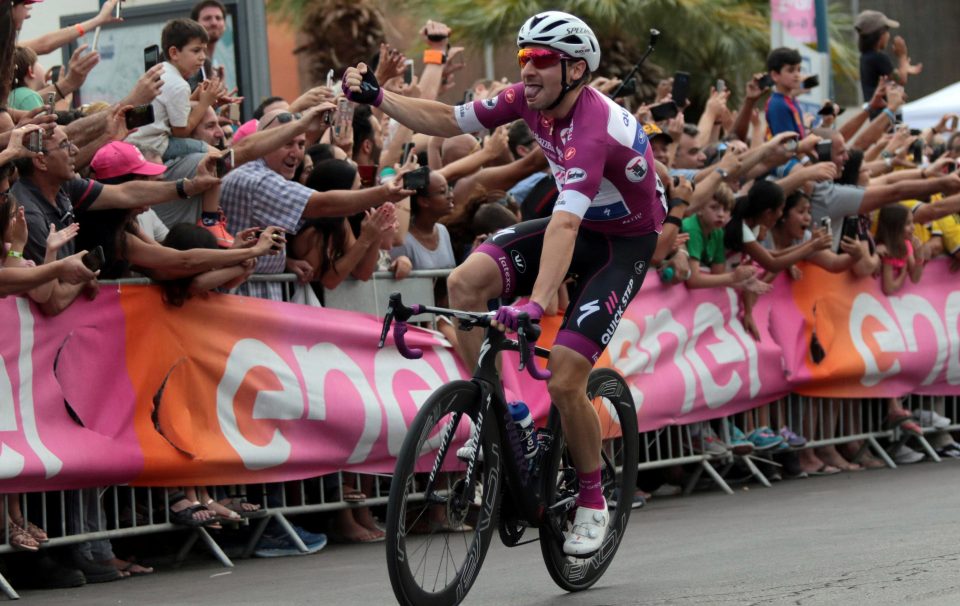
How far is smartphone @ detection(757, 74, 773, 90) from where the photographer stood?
13.6 metres

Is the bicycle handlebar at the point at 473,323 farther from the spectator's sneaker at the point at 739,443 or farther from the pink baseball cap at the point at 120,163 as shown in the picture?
the spectator's sneaker at the point at 739,443

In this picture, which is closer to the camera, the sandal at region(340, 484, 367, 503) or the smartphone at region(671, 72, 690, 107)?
the sandal at region(340, 484, 367, 503)

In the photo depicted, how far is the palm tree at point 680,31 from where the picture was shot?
33594 mm

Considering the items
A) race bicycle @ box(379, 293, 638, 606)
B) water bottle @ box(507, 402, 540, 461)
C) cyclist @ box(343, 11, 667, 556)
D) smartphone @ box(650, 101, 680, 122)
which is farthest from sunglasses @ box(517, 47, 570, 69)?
smartphone @ box(650, 101, 680, 122)

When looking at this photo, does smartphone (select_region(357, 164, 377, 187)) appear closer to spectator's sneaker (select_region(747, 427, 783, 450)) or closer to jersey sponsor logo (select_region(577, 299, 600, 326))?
jersey sponsor logo (select_region(577, 299, 600, 326))

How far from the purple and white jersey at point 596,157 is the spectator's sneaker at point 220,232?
7.09 ft

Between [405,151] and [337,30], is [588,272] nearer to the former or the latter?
[405,151]

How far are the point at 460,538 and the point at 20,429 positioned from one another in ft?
8.88

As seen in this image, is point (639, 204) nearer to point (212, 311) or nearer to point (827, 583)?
point (827, 583)

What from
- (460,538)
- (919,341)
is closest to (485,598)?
(460,538)

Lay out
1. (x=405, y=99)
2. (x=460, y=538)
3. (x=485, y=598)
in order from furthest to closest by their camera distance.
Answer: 1. (x=405, y=99)
2. (x=485, y=598)
3. (x=460, y=538)

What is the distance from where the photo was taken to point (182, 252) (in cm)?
896

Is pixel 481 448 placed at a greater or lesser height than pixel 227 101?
lesser

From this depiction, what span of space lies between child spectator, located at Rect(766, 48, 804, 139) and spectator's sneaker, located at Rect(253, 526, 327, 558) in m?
5.98
